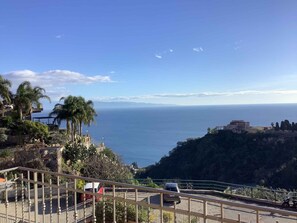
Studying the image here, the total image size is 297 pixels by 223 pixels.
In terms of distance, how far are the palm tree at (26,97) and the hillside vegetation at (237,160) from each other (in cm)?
2470

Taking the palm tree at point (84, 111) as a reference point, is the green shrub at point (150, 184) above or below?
below

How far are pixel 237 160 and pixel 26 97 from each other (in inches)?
1294

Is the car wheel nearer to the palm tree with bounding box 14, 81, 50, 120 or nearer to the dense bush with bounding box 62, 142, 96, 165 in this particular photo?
the dense bush with bounding box 62, 142, 96, 165

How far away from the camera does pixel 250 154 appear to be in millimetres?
50094

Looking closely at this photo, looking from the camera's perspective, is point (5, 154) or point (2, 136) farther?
point (2, 136)

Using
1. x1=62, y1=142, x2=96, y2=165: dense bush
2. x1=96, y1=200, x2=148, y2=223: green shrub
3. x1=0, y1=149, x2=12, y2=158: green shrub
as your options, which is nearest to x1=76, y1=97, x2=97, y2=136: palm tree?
x1=62, y1=142, x2=96, y2=165: dense bush

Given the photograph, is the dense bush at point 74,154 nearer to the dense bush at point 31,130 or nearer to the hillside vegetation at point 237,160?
the dense bush at point 31,130

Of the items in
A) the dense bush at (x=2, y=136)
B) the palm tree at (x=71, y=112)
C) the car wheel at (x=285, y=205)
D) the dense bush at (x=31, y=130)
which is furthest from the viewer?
the palm tree at (x=71, y=112)

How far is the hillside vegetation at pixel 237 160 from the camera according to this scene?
4407cm

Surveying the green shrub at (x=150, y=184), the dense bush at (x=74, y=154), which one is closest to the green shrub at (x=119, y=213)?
the green shrub at (x=150, y=184)

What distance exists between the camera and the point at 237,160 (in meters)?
49.1

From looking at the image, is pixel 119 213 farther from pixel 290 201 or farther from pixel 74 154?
pixel 74 154

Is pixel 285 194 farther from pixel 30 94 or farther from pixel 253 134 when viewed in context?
pixel 253 134

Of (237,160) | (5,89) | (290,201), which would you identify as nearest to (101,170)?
(290,201)
